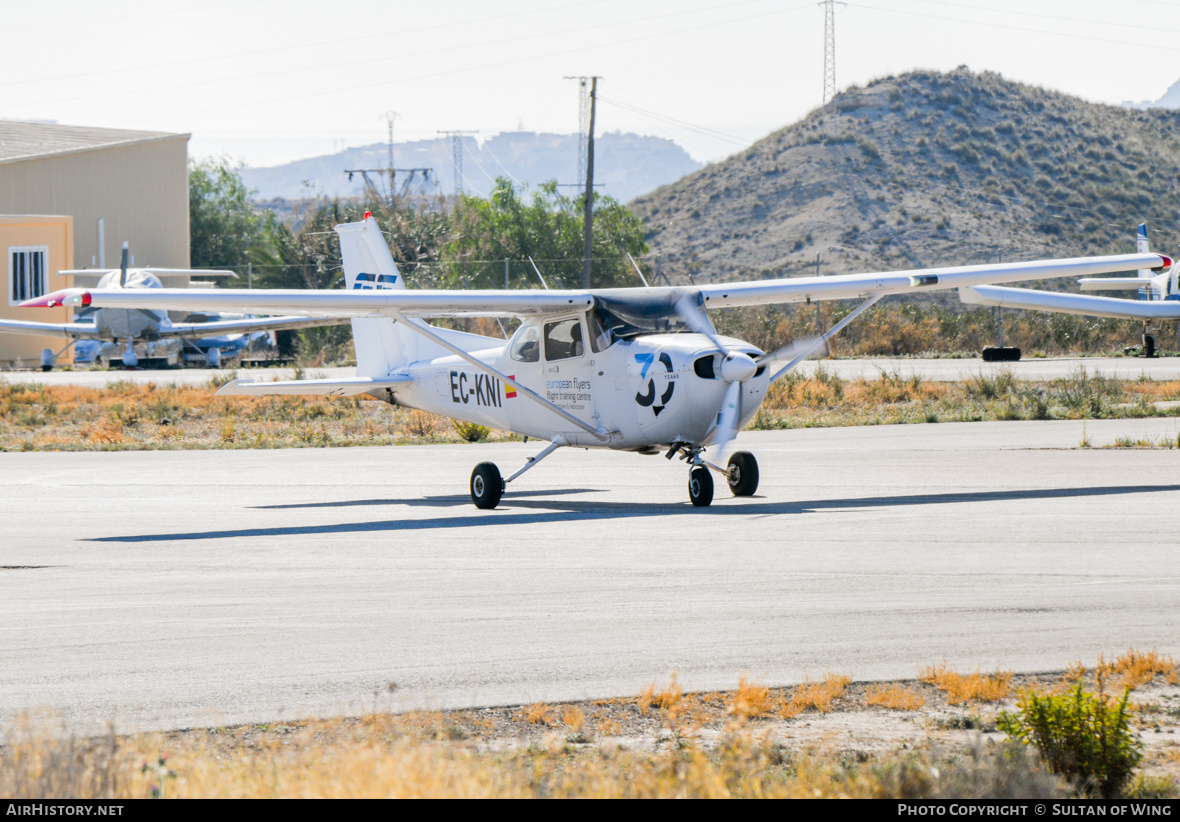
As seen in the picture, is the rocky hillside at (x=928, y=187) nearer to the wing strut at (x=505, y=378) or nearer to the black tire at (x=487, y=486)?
the wing strut at (x=505, y=378)

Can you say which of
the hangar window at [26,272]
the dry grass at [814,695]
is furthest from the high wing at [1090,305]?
the hangar window at [26,272]

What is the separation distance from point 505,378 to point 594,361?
44.6 inches

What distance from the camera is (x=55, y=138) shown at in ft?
179

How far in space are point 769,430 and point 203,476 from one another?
32.7ft

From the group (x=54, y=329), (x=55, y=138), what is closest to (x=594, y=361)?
(x=54, y=329)

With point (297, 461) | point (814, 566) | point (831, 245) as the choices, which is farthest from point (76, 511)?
point (831, 245)

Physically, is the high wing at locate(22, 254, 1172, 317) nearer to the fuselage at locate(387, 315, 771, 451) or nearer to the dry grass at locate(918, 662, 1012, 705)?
the fuselage at locate(387, 315, 771, 451)

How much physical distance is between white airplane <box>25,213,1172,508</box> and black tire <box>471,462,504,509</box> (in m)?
0.01

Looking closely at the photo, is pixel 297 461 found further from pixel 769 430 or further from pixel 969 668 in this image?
pixel 969 668

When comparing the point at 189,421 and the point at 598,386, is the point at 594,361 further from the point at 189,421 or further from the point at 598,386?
the point at 189,421

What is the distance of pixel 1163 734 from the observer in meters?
5.73

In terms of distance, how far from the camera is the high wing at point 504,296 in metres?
12.6

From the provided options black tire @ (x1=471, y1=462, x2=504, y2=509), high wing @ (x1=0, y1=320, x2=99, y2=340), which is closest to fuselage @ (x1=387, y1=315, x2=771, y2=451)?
black tire @ (x1=471, y1=462, x2=504, y2=509)

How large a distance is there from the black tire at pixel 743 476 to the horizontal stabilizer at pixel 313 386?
4676 millimetres
